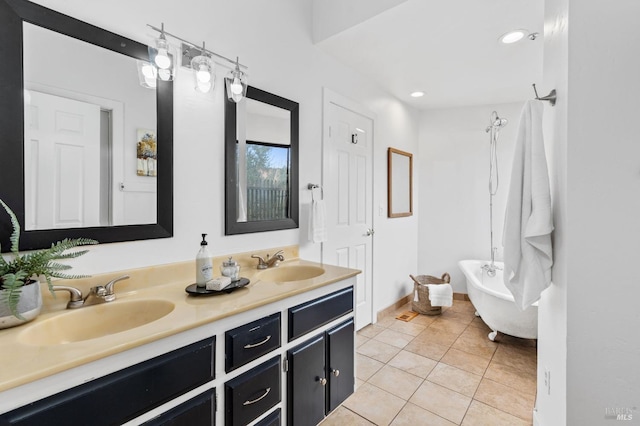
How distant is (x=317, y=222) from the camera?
2.22 meters

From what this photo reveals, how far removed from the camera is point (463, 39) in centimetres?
220

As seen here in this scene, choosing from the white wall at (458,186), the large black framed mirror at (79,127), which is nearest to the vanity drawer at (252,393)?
the large black framed mirror at (79,127)

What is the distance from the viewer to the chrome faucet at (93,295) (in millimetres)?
1158

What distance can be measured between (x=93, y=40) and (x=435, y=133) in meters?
3.79

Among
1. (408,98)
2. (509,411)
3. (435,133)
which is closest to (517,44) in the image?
(408,98)

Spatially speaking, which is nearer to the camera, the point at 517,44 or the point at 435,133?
the point at 517,44

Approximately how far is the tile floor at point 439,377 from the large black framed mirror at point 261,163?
129 cm

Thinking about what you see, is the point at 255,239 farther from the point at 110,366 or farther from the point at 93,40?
the point at 93,40

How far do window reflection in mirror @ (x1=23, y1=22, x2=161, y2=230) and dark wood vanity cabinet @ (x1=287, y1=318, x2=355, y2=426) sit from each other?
1012mm

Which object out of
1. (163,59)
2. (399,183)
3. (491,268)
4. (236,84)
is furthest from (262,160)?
(491,268)

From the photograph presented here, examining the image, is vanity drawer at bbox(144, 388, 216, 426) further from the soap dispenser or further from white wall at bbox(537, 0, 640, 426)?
white wall at bbox(537, 0, 640, 426)

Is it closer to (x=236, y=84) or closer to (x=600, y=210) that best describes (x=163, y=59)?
(x=236, y=84)

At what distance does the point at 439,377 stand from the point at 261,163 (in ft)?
6.62

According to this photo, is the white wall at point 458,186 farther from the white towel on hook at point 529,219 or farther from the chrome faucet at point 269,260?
the chrome faucet at point 269,260
